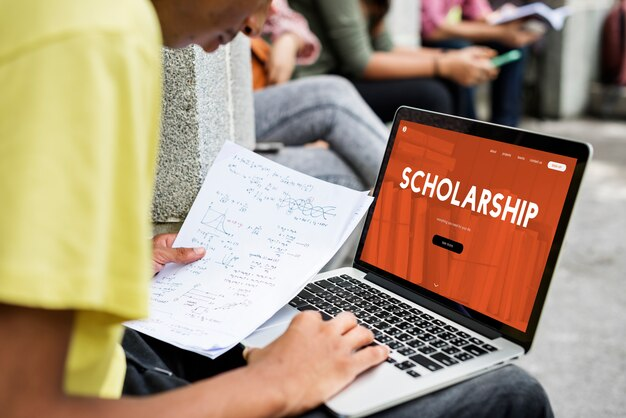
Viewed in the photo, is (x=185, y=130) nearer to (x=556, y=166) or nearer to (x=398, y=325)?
(x=398, y=325)

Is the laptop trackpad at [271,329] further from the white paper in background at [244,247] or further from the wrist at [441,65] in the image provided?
the wrist at [441,65]

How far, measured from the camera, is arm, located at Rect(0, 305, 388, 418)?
68cm

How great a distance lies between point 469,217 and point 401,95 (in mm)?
2159

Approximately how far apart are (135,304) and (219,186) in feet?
2.29

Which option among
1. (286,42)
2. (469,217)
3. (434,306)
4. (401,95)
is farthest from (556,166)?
(401,95)

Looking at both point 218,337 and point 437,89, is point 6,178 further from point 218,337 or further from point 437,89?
point 437,89

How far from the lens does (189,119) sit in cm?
162

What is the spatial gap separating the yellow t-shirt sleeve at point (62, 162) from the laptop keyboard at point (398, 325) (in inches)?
19.6

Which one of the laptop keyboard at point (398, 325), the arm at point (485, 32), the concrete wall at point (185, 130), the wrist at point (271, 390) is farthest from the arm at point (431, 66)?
the wrist at point (271, 390)

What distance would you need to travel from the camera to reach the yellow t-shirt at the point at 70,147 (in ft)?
2.11

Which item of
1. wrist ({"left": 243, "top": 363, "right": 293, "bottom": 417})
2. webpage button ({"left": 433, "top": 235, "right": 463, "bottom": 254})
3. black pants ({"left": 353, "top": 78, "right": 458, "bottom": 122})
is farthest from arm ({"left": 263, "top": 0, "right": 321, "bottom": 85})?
wrist ({"left": 243, "top": 363, "right": 293, "bottom": 417})

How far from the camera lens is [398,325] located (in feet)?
3.78

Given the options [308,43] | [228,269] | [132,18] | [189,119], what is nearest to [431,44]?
[308,43]

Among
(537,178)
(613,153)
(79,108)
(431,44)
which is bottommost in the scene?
(613,153)
